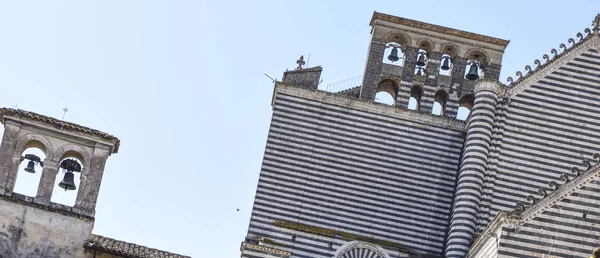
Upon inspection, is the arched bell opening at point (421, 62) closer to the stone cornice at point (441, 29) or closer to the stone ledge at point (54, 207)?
the stone cornice at point (441, 29)

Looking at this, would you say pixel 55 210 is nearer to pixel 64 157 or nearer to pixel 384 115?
pixel 64 157

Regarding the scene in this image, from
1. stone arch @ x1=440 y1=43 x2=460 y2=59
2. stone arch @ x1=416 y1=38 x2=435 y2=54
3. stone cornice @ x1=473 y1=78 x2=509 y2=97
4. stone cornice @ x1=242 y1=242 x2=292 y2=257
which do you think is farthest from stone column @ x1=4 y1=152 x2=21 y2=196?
stone arch @ x1=440 y1=43 x2=460 y2=59

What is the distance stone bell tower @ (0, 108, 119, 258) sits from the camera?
38.3 metres

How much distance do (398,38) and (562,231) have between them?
9896 mm

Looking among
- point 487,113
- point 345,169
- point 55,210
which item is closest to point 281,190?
point 345,169

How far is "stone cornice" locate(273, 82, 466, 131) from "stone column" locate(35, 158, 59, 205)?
8.54 m

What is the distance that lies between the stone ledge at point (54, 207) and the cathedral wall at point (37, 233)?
0.19ft

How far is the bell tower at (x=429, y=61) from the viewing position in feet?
156

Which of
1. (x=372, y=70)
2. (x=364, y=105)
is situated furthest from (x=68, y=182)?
(x=372, y=70)

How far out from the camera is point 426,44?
158 feet

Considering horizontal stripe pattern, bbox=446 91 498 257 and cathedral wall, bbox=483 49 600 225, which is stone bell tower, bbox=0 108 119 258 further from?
cathedral wall, bbox=483 49 600 225

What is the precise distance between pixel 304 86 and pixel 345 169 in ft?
7.53

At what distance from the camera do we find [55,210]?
38.7 meters

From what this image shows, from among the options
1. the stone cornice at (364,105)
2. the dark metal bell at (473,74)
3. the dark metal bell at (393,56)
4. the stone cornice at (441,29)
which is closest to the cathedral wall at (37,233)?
the stone cornice at (364,105)
